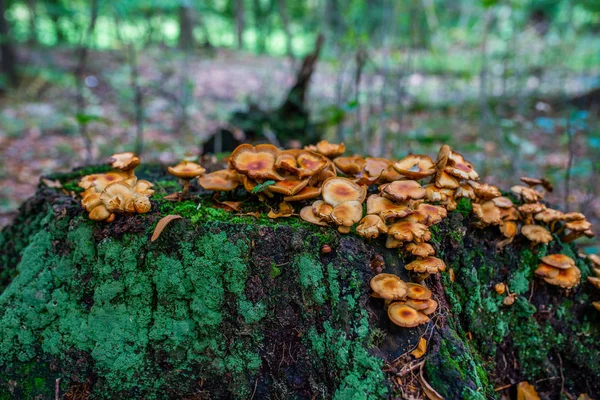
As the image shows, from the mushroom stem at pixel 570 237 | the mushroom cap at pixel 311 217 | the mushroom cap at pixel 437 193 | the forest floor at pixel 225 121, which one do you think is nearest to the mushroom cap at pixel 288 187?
the mushroom cap at pixel 311 217

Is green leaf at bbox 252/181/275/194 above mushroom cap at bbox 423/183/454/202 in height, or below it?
above

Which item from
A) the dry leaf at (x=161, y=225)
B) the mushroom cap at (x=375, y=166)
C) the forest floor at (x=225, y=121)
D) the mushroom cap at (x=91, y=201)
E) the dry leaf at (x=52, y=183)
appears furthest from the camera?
the forest floor at (x=225, y=121)

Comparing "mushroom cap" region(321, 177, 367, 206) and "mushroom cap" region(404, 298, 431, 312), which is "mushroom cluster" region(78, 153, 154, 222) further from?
"mushroom cap" region(404, 298, 431, 312)

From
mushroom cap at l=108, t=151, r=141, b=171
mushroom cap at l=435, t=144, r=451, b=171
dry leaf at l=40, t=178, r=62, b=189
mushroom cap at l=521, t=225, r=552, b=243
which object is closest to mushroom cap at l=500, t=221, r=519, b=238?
mushroom cap at l=521, t=225, r=552, b=243

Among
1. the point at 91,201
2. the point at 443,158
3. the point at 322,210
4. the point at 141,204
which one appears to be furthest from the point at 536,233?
the point at 91,201

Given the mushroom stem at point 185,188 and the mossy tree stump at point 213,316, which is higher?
the mushroom stem at point 185,188

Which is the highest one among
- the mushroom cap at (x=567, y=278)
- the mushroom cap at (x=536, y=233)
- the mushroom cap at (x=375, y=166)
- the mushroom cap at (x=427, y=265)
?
the mushroom cap at (x=375, y=166)

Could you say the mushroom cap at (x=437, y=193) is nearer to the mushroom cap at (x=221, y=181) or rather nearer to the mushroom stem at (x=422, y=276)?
the mushroom stem at (x=422, y=276)

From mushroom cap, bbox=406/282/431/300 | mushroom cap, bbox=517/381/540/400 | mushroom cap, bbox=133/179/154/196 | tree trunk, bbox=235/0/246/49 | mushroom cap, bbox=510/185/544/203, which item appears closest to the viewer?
mushroom cap, bbox=406/282/431/300
